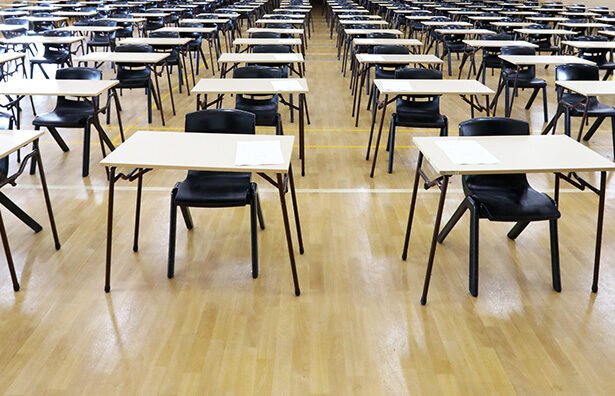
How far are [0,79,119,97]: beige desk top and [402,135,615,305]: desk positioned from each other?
2748 mm

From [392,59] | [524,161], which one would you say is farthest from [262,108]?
[524,161]

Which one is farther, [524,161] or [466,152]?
[466,152]

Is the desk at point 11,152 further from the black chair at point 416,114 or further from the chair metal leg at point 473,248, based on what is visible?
the black chair at point 416,114

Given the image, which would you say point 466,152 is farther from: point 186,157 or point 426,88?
point 426,88

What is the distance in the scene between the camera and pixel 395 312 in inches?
117

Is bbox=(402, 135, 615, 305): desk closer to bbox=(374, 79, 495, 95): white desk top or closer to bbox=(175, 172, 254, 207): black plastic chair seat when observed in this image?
bbox=(175, 172, 254, 207): black plastic chair seat

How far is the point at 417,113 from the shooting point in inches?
195

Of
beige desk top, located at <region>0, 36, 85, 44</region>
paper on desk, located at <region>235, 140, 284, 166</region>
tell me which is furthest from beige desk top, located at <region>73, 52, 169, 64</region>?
paper on desk, located at <region>235, 140, 284, 166</region>

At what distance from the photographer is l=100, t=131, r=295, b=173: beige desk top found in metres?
2.80

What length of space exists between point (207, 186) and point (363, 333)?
1.28m

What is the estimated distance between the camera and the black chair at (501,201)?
9.82 feet

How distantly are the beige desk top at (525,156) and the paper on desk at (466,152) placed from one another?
0.03 metres

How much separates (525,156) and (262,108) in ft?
8.98

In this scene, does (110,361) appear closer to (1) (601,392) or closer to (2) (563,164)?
(1) (601,392)
